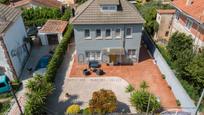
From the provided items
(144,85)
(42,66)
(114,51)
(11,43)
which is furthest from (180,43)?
(11,43)

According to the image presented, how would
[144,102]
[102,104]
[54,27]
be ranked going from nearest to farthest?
[102,104], [144,102], [54,27]

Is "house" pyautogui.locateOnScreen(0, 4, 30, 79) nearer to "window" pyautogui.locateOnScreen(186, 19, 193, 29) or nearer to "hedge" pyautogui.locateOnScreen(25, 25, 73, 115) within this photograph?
"hedge" pyautogui.locateOnScreen(25, 25, 73, 115)

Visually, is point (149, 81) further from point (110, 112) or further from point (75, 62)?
point (75, 62)

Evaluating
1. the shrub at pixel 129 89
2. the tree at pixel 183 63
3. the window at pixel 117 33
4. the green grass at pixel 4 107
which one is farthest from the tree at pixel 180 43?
the green grass at pixel 4 107

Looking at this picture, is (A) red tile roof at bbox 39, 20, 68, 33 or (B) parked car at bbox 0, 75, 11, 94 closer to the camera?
(B) parked car at bbox 0, 75, 11, 94

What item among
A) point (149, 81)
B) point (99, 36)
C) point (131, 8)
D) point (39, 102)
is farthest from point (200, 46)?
point (39, 102)

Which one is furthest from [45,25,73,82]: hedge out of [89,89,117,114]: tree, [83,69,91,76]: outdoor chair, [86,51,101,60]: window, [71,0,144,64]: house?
[89,89,117,114]: tree

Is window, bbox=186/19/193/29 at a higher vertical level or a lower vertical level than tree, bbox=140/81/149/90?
higher

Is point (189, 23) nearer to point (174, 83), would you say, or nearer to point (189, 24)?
point (189, 24)
